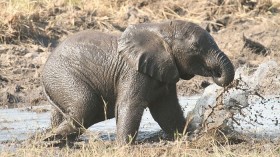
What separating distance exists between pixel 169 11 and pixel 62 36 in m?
2.34

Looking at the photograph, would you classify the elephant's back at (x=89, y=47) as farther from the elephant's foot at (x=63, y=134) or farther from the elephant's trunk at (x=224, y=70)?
the elephant's trunk at (x=224, y=70)

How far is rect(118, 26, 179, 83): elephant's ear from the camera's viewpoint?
8.80 meters

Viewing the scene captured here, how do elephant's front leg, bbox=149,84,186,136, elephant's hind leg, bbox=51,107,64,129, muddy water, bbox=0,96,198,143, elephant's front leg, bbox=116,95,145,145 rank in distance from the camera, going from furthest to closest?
muddy water, bbox=0,96,198,143 → elephant's hind leg, bbox=51,107,64,129 → elephant's front leg, bbox=149,84,186,136 → elephant's front leg, bbox=116,95,145,145

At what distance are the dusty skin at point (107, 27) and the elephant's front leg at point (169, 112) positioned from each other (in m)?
3.15

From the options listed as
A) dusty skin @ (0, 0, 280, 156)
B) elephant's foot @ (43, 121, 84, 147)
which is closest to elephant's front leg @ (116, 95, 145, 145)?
elephant's foot @ (43, 121, 84, 147)

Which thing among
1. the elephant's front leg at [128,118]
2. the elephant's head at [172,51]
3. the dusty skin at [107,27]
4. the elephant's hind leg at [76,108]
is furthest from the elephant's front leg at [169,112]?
the dusty skin at [107,27]

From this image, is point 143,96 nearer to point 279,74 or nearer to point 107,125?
point 107,125

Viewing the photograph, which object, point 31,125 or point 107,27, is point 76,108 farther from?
point 107,27

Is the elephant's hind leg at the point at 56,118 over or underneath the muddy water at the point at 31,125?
over

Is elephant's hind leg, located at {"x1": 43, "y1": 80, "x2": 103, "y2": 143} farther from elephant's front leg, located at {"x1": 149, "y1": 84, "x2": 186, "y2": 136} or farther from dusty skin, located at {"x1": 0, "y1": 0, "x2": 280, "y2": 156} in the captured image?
dusty skin, located at {"x1": 0, "y1": 0, "x2": 280, "y2": 156}

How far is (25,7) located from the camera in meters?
14.1

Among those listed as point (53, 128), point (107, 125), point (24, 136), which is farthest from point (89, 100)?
point (107, 125)

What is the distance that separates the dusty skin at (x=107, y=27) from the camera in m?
12.8

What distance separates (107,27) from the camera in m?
14.6
